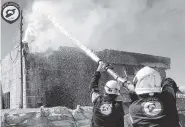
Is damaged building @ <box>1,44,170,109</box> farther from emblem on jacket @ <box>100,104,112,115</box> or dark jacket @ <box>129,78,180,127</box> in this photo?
dark jacket @ <box>129,78,180,127</box>

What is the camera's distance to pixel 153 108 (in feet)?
7.25

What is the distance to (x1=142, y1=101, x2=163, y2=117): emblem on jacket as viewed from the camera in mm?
2200

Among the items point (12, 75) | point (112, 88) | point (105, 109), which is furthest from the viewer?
point (12, 75)

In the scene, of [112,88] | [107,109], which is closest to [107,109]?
[107,109]

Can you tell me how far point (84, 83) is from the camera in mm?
13438

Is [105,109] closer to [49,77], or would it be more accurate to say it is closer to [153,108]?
[153,108]

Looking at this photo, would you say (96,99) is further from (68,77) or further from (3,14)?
(68,77)

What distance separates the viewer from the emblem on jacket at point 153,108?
2200 mm

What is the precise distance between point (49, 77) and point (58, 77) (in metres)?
0.42
